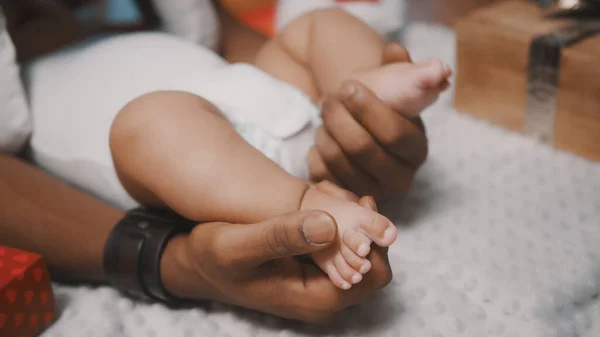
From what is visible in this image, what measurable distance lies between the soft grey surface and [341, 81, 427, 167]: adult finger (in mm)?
145

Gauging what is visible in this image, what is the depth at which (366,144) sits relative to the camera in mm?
690

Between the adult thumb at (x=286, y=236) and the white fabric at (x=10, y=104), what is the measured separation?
1.31 ft

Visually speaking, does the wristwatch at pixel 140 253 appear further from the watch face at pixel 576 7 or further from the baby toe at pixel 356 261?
the watch face at pixel 576 7

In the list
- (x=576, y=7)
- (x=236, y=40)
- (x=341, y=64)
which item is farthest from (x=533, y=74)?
(x=236, y=40)

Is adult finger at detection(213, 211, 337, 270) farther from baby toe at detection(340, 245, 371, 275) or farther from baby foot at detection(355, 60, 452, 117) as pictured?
baby foot at detection(355, 60, 452, 117)

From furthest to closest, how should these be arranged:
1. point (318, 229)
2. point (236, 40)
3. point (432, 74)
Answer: point (236, 40) < point (432, 74) < point (318, 229)

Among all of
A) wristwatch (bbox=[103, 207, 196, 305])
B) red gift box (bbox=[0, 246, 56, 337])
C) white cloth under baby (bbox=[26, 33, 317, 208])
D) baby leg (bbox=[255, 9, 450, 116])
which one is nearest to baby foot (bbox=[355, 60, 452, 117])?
baby leg (bbox=[255, 9, 450, 116])

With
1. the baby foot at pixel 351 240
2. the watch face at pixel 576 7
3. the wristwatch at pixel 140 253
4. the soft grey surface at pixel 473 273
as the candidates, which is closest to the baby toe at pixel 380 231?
the baby foot at pixel 351 240

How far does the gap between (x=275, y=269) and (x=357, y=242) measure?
0.10m

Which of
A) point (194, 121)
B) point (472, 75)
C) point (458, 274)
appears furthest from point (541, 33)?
point (194, 121)

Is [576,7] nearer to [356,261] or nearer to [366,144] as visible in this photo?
[366,144]

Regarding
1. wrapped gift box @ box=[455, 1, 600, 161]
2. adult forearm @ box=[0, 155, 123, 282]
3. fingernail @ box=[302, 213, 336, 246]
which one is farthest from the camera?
wrapped gift box @ box=[455, 1, 600, 161]

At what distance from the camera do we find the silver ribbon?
94cm

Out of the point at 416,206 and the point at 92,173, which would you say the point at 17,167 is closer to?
the point at 92,173
